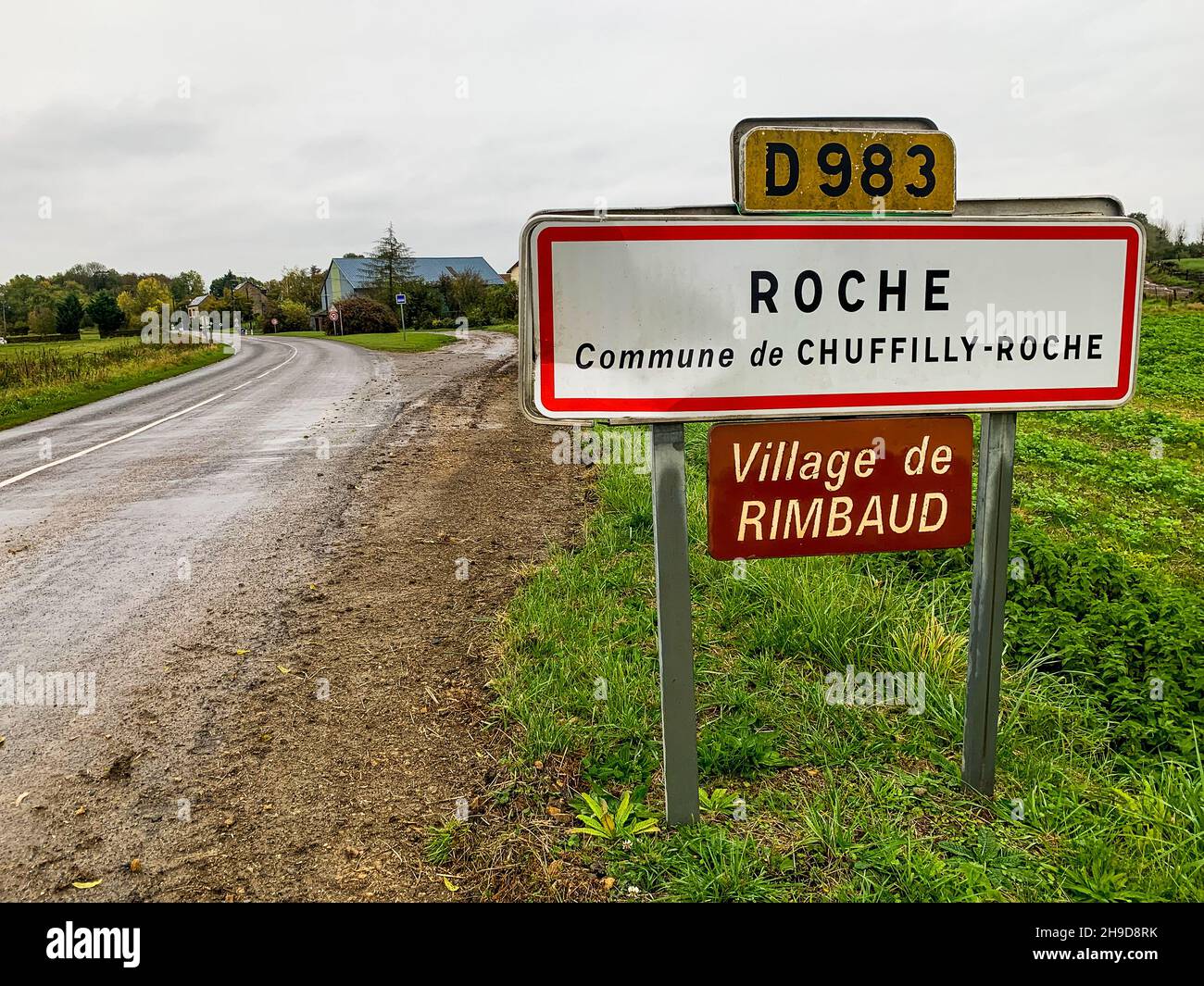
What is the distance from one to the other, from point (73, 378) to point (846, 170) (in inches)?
898

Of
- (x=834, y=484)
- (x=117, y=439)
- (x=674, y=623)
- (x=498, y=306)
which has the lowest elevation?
(x=674, y=623)

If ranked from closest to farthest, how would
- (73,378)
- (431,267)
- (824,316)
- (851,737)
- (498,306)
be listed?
(824,316), (851,737), (73,378), (498,306), (431,267)

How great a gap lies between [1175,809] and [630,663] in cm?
212

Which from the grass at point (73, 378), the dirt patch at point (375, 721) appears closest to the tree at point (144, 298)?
the grass at point (73, 378)

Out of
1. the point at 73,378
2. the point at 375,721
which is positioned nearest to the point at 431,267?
the point at 73,378

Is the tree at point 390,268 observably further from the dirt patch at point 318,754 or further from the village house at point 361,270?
the dirt patch at point 318,754

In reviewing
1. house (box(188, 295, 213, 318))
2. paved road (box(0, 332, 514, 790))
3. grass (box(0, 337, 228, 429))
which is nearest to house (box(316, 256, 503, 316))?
house (box(188, 295, 213, 318))

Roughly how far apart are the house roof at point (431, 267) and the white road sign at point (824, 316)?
2894 inches

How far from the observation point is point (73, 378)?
797 inches

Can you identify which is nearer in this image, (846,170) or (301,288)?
(846,170)

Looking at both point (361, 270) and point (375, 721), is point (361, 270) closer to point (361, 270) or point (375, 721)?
point (361, 270)

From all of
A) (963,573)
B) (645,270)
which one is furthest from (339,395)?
(645,270)

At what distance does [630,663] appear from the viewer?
149 inches
